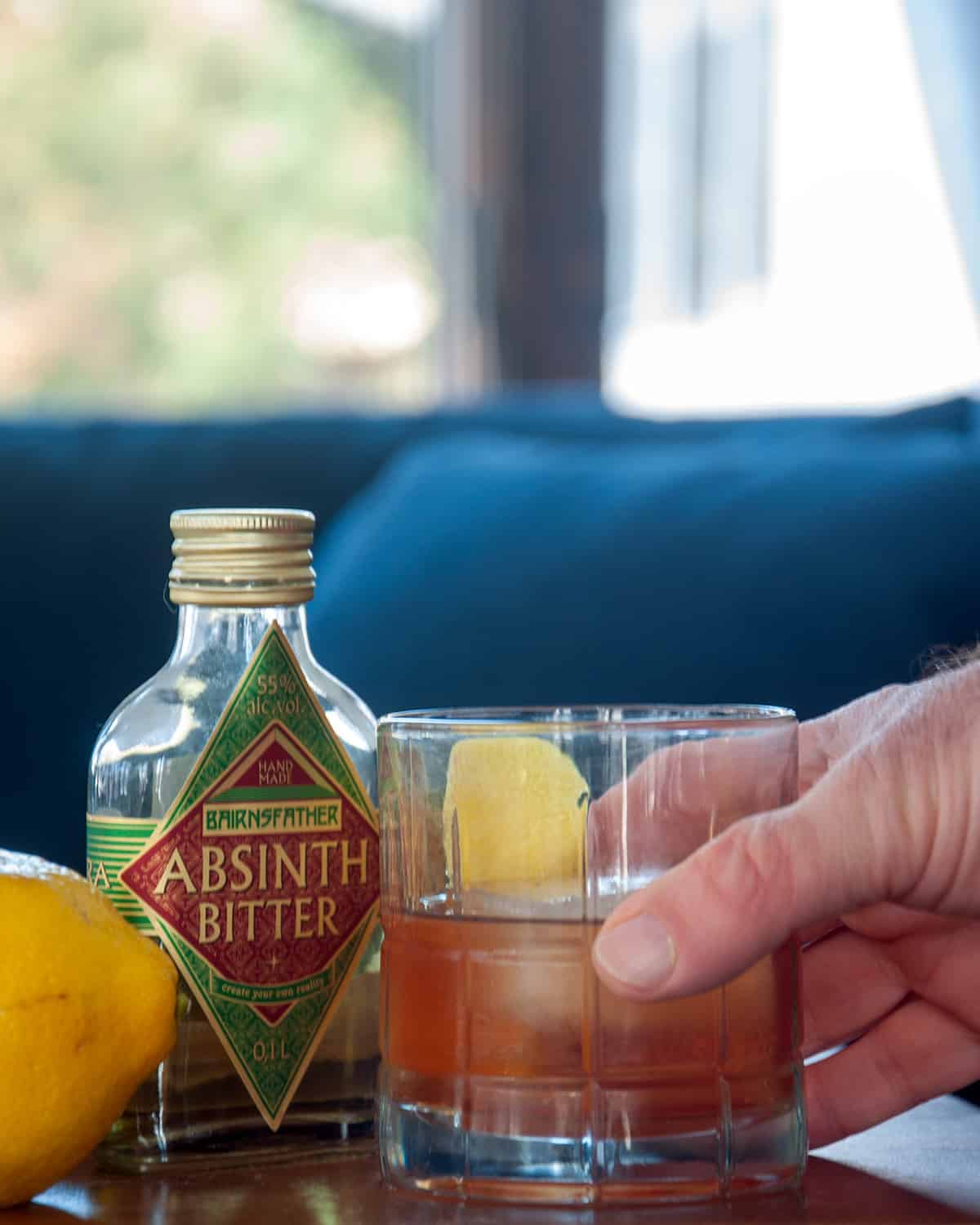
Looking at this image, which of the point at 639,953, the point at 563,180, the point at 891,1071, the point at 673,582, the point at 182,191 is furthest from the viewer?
the point at 563,180

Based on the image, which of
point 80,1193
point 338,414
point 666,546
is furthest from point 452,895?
point 338,414

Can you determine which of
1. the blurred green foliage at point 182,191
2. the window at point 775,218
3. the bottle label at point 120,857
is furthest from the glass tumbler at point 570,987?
the blurred green foliage at point 182,191

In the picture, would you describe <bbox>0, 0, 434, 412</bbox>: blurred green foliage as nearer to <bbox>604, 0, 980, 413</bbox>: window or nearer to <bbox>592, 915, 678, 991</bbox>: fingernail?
<bbox>604, 0, 980, 413</bbox>: window

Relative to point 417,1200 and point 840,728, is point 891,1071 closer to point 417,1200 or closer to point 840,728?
point 840,728

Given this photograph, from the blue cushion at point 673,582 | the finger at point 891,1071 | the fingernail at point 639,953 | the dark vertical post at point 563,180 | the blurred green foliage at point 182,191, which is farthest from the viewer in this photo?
the dark vertical post at point 563,180

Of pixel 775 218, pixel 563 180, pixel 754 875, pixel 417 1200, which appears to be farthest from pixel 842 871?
pixel 563 180

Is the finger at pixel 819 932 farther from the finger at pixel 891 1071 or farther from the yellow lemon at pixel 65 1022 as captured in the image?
the yellow lemon at pixel 65 1022
